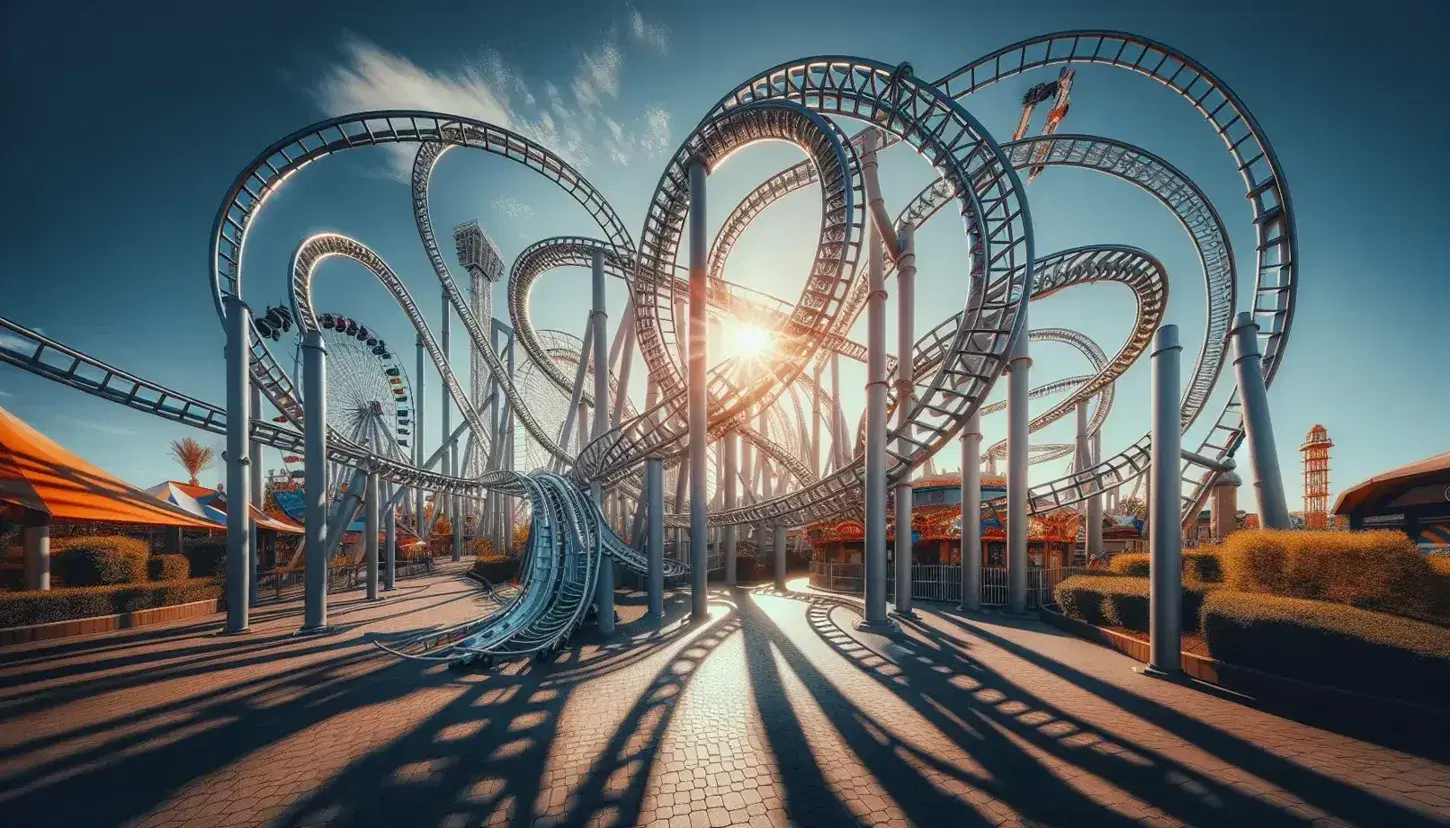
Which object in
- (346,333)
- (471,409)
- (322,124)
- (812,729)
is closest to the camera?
(812,729)

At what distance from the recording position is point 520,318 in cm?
1933

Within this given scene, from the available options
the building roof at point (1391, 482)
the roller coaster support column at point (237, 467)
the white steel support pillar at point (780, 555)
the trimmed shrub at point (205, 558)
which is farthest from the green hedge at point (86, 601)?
the building roof at point (1391, 482)

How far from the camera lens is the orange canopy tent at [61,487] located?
10.8 m

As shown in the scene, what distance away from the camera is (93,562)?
1212cm

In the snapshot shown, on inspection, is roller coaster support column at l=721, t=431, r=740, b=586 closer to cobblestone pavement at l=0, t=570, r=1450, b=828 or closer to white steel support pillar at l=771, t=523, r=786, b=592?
white steel support pillar at l=771, t=523, r=786, b=592

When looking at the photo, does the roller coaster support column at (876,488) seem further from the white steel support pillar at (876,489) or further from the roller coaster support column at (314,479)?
the roller coaster support column at (314,479)

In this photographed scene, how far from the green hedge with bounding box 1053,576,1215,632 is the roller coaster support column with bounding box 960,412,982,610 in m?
2.15

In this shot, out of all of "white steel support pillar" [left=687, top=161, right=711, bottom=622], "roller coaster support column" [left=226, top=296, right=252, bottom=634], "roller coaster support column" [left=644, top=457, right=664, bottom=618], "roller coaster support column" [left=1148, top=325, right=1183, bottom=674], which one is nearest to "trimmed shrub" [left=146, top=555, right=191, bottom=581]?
"roller coaster support column" [left=226, top=296, right=252, bottom=634]

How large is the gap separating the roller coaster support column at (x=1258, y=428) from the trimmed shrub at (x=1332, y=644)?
310 cm

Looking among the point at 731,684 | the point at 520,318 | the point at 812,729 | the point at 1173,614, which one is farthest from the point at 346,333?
the point at 1173,614

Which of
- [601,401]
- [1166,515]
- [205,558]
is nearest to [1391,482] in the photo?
[1166,515]

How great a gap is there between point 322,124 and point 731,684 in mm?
15375

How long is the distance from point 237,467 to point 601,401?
26.1 ft

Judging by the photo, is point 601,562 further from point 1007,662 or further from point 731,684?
point 1007,662
